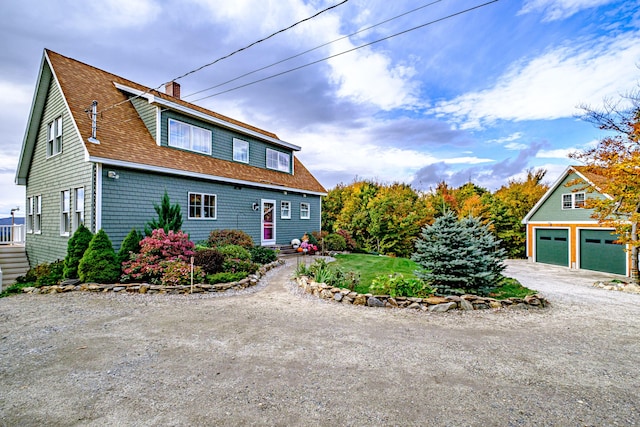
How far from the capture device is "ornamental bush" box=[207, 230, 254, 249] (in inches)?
479

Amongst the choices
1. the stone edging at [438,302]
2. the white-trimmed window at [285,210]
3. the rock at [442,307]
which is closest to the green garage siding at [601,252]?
the stone edging at [438,302]

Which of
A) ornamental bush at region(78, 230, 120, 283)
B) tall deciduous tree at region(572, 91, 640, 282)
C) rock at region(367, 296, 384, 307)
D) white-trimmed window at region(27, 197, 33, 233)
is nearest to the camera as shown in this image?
rock at region(367, 296, 384, 307)

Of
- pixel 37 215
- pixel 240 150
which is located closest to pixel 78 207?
pixel 37 215

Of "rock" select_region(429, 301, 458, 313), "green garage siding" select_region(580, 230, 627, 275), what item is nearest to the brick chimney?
"rock" select_region(429, 301, 458, 313)

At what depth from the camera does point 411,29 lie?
6.54 metres

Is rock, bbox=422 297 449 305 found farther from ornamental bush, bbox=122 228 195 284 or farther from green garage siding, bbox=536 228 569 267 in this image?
green garage siding, bbox=536 228 569 267

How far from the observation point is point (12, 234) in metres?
15.4

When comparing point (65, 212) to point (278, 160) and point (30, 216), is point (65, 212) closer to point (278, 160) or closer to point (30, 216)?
point (30, 216)

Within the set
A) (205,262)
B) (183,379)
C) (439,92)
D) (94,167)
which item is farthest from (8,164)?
(439,92)

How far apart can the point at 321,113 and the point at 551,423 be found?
14929 millimetres

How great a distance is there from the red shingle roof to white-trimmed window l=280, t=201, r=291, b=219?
2.49 meters

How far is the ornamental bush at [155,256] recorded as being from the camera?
8367 mm

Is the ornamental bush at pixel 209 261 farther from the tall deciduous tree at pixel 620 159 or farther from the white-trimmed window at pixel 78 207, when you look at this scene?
the tall deciduous tree at pixel 620 159

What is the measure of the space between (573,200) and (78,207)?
23984mm
